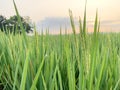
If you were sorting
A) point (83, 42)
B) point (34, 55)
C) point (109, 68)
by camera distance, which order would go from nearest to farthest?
point (83, 42), point (109, 68), point (34, 55)

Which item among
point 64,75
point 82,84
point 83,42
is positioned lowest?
point 64,75

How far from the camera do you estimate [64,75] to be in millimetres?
1077

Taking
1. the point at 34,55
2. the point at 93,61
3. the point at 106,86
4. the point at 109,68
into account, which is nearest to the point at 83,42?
the point at 93,61

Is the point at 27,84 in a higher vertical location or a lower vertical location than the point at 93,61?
lower

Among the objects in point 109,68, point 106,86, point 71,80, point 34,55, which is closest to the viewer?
point 71,80

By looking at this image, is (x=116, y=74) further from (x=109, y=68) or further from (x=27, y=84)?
(x=27, y=84)

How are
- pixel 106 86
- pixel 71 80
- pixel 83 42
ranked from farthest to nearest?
pixel 106 86, pixel 71 80, pixel 83 42

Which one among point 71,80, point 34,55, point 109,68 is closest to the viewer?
point 71,80

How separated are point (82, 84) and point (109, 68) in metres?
0.40

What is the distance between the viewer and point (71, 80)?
675mm

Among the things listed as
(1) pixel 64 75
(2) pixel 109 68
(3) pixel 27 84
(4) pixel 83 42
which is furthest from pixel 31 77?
(4) pixel 83 42

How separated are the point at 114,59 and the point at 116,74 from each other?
14 centimetres

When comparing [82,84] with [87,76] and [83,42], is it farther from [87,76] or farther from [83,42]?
[83,42]

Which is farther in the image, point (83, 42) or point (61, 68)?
point (61, 68)
